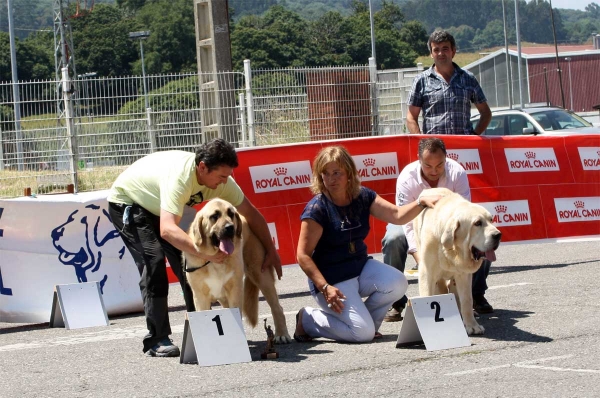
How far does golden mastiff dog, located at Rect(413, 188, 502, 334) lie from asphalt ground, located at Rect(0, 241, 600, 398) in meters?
0.43

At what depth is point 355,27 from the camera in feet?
344

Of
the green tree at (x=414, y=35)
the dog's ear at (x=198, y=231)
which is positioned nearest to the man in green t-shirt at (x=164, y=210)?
the dog's ear at (x=198, y=231)

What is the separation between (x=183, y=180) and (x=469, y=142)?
4900mm

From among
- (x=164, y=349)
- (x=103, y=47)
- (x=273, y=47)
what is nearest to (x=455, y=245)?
(x=164, y=349)

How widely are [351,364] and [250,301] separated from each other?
51.8 inches

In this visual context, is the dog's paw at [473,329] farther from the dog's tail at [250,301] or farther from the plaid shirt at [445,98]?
the plaid shirt at [445,98]

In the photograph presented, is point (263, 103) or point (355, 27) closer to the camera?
point (263, 103)

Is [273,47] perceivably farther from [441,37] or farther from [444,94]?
[441,37]

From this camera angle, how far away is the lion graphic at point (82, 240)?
926 centimetres

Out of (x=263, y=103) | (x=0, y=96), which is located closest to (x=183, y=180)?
(x=0, y=96)

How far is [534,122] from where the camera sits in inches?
771

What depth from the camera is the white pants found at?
706cm

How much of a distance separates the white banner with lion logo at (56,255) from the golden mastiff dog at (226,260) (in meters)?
2.56

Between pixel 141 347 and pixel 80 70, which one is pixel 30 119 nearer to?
pixel 141 347
